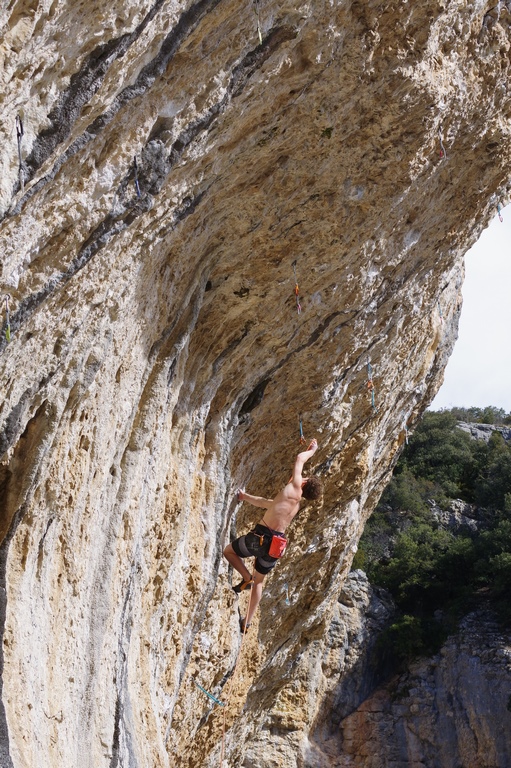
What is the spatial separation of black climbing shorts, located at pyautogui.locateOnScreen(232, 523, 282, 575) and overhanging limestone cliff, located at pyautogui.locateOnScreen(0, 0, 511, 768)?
0.30 meters

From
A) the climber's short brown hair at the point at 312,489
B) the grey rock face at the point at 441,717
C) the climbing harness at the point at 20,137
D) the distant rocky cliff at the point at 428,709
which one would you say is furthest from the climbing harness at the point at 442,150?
the grey rock face at the point at 441,717

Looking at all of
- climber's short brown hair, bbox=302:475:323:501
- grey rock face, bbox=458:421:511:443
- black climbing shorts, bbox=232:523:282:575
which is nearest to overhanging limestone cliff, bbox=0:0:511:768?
black climbing shorts, bbox=232:523:282:575

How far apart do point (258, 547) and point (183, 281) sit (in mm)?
2217

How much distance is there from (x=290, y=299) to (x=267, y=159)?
1345 mm

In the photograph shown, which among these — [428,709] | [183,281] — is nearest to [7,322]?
[183,281]

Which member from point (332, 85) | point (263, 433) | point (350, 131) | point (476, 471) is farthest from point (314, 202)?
point (476, 471)

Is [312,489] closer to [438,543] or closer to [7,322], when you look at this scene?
[7,322]

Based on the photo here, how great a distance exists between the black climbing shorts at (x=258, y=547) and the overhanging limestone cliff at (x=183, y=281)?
30 cm

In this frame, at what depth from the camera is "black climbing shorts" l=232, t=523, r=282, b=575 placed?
6.16m

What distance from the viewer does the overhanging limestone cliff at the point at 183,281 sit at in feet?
11.0

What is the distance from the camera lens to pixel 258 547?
244 inches

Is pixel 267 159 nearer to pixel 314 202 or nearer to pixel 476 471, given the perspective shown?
pixel 314 202

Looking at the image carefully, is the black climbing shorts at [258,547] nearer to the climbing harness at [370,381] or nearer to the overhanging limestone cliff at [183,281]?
the overhanging limestone cliff at [183,281]

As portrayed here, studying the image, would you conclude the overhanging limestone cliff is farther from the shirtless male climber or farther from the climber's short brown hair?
the climber's short brown hair
